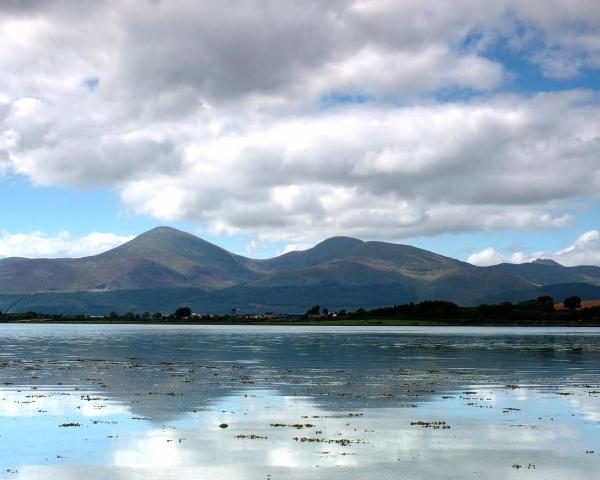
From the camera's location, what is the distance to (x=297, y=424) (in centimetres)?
4378

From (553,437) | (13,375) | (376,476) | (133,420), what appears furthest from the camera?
(13,375)

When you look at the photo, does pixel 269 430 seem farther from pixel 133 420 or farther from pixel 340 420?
pixel 133 420

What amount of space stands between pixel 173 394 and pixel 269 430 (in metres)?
18.7

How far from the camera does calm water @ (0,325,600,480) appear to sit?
32719 mm

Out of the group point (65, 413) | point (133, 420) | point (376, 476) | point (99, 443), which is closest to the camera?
point (376, 476)

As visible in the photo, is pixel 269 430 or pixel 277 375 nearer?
pixel 269 430

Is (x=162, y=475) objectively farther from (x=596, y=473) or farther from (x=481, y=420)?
(x=481, y=420)

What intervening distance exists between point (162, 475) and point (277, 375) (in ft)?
152

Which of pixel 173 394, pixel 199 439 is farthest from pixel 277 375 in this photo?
pixel 199 439

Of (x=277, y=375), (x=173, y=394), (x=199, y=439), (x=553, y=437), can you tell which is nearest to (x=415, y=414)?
(x=553, y=437)

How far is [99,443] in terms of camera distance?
38.0m

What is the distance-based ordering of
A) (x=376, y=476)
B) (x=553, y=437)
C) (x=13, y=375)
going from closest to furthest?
(x=376, y=476)
(x=553, y=437)
(x=13, y=375)

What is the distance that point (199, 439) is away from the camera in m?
38.9

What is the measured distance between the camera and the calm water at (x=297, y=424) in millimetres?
32719
